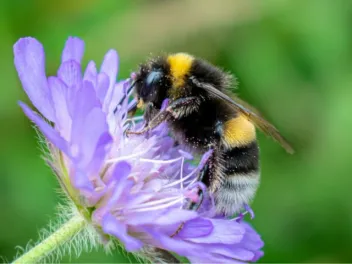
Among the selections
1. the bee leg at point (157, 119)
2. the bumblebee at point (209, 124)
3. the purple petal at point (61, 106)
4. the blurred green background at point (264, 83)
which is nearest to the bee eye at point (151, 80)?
the bumblebee at point (209, 124)

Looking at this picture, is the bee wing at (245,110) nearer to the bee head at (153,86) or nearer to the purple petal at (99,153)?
the bee head at (153,86)

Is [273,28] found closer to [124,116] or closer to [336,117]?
[336,117]

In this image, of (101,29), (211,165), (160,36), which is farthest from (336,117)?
(211,165)

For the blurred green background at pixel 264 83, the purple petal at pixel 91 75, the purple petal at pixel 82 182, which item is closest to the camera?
the purple petal at pixel 82 182

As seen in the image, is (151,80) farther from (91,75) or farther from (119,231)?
(119,231)

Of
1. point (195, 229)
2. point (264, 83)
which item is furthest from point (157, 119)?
point (264, 83)
